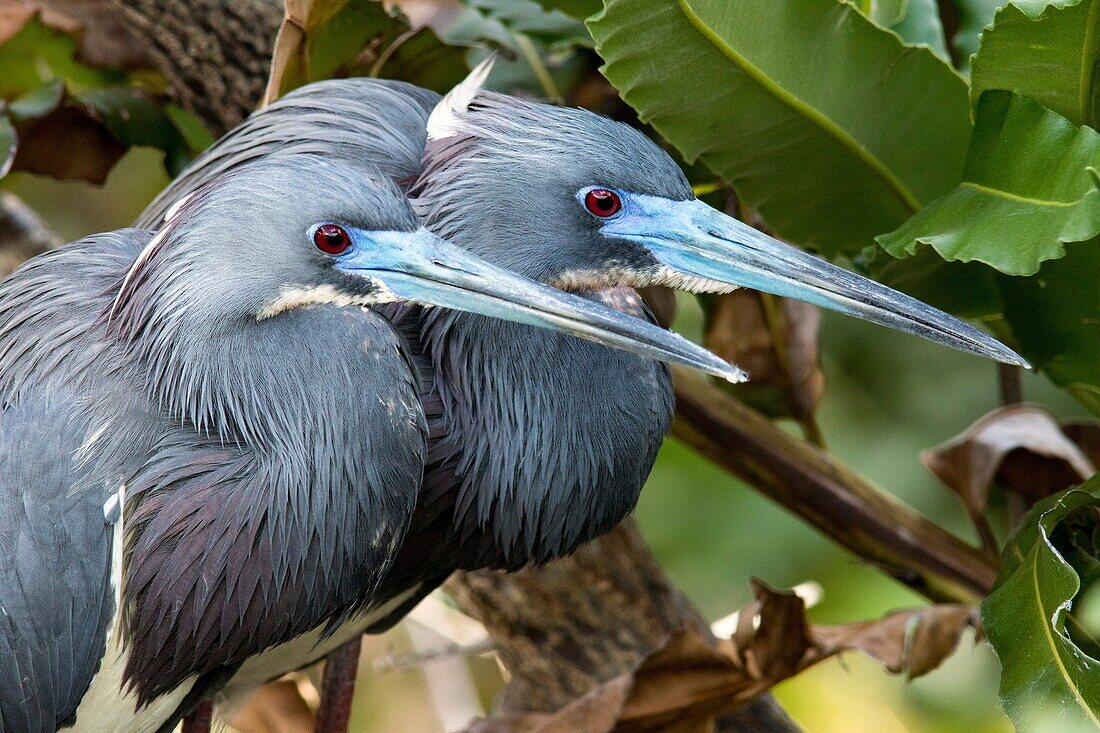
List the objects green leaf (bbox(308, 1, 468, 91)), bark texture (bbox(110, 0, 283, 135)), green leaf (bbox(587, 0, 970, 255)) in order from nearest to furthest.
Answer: green leaf (bbox(587, 0, 970, 255)), green leaf (bbox(308, 1, 468, 91)), bark texture (bbox(110, 0, 283, 135))

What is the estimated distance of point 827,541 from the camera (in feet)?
10.6

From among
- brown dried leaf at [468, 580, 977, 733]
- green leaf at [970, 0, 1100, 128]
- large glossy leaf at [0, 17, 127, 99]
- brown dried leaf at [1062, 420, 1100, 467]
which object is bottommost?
brown dried leaf at [468, 580, 977, 733]

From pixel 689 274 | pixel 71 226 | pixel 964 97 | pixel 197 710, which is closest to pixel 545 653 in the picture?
pixel 197 710

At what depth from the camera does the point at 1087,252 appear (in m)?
1.65

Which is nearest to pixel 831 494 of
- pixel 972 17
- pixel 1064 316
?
pixel 1064 316

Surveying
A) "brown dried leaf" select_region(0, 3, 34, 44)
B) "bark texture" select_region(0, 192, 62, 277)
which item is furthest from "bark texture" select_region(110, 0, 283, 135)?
"bark texture" select_region(0, 192, 62, 277)

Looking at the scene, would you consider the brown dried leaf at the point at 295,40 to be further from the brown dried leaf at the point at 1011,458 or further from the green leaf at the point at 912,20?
the brown dried leaf at the point at 1011,458

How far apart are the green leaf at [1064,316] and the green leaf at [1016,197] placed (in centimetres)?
19

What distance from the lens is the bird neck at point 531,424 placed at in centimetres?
156

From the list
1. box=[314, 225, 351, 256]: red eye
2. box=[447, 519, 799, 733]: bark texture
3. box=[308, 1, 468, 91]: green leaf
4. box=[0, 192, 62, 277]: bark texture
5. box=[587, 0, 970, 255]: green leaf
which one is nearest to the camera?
box=[314, 225, 351, 256]: red eye

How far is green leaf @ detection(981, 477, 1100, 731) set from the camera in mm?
1392

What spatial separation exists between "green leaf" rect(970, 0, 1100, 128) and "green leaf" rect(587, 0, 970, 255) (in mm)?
143

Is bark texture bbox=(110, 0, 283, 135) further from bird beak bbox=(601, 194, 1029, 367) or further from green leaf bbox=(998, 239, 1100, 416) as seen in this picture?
green leaf bbox=(998, 239, 1100, 416)

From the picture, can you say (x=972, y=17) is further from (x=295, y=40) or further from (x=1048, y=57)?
(x=295, y=40)
